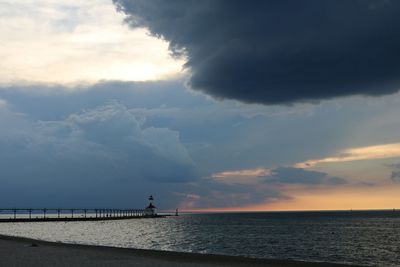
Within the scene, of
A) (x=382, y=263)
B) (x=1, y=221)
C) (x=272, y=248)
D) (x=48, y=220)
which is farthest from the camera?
(x=48, y=220)

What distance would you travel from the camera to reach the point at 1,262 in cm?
2750

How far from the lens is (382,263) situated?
147 ft

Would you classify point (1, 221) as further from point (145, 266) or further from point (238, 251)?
point (145, 266)

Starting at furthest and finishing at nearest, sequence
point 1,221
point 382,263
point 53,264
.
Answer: point 1,221 < point 382,263 < point 53,264

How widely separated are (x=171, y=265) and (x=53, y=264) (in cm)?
698

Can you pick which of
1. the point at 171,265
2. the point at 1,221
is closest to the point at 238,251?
Answer: the point at 171,265

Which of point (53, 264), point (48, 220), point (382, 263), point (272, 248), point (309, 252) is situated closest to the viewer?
point (53, 264)

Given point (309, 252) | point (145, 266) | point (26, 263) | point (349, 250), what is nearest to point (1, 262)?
point (26, 263)

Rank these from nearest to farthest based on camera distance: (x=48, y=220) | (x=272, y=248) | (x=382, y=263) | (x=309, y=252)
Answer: (x=382, y=263) → (x=309, y=252) → (x=272, y=248) → (x=48, y=220)

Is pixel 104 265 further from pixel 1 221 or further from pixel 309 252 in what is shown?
pixel 1 221

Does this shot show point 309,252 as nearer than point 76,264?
No

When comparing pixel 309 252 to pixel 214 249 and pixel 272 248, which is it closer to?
pixel 272 248

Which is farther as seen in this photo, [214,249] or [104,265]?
[214,249]

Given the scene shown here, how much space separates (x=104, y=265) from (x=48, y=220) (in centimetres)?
14061
